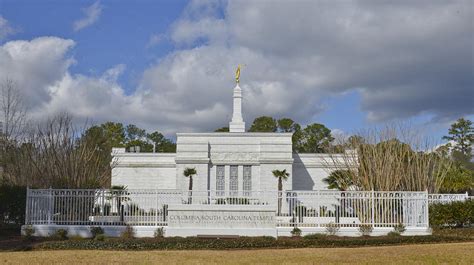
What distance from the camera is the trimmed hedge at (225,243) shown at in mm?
15625

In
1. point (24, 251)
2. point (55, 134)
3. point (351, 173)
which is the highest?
point (55, 134)

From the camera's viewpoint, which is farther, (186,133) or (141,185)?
(141,185)

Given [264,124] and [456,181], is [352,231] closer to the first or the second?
[456,181]

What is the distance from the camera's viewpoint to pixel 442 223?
21266 mm

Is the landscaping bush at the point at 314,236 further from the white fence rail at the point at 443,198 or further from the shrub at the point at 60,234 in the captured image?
the shrub at the point at 60,234

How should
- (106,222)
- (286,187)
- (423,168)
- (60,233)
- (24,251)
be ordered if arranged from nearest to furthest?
(24,251), (60,233), (106,222), (423,168), (286,187)

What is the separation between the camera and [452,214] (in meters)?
21.3

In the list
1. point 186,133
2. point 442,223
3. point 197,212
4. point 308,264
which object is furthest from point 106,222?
point 186,133

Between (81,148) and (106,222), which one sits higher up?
(81,148)

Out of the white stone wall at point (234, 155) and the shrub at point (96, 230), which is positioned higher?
the white stone wall at point (234, 155)

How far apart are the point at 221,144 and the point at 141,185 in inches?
299

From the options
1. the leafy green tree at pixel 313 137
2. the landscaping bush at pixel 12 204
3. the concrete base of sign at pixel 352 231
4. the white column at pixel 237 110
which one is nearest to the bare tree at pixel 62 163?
the landscaping bush at pixel 12 204

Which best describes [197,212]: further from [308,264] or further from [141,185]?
[141,185]

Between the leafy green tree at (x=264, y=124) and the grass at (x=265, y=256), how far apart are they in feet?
164
